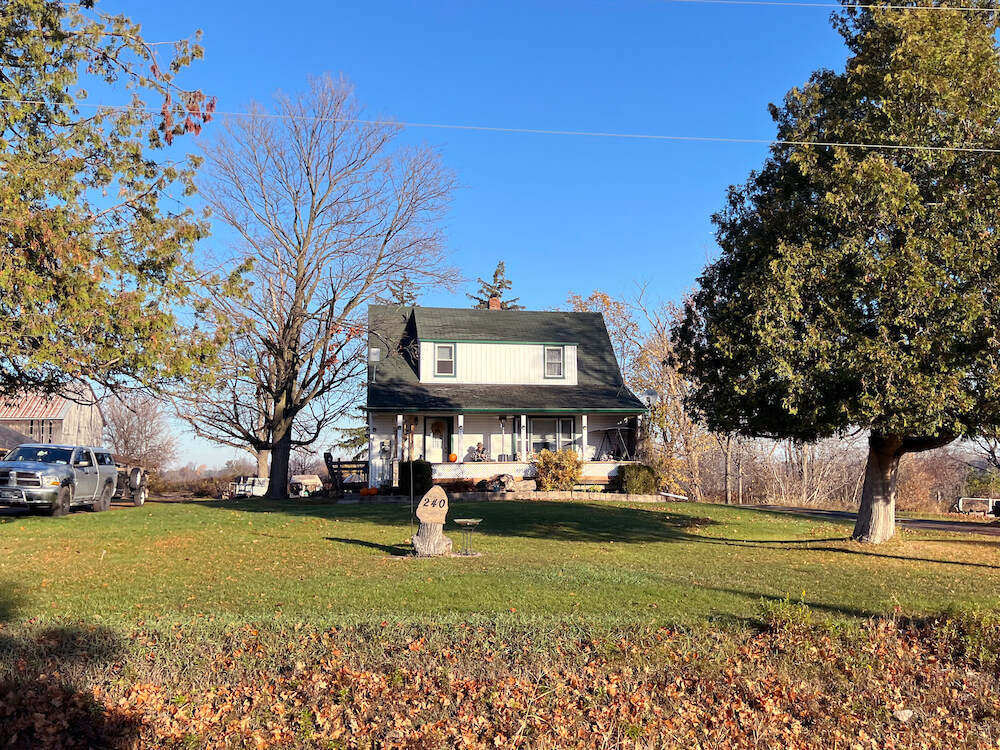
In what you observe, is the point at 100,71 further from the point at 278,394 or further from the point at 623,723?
the point at 278,394

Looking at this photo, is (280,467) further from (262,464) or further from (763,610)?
(763,610)

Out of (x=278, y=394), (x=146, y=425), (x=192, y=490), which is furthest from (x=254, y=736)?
(x=146, y=425)

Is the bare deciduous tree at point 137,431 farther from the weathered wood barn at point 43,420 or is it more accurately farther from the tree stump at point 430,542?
the tree stump at point 430,542

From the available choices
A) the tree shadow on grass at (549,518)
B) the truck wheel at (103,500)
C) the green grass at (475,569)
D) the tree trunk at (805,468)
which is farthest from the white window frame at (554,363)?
the truck wheel at (103,500)

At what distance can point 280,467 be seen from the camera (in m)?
30.2

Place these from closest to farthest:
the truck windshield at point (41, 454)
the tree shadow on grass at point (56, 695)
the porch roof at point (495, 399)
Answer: the tree shadow on grass at point (56, 695)
the truck windshield at point (41, 454)
the porch roof at point (495, 399)

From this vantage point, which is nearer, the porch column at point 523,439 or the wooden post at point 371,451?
the wooden post at point 371,451

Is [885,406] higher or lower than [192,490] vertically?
higher

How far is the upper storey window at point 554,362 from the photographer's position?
33.7 m

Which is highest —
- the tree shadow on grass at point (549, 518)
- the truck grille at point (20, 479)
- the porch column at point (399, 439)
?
the porch column at point (399, 439)

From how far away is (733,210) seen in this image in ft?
56.1

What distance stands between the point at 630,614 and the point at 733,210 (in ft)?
35.2

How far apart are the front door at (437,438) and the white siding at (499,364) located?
186cm

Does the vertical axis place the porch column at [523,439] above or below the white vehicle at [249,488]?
above
